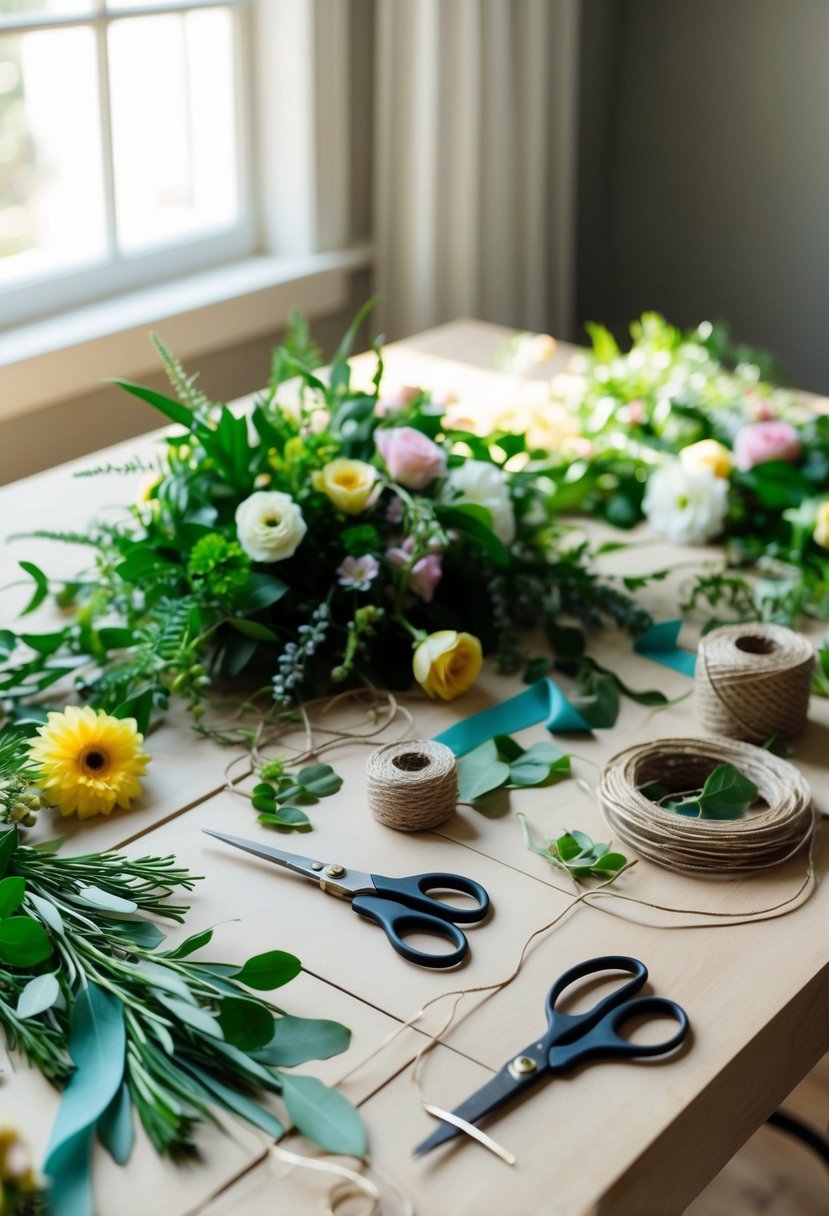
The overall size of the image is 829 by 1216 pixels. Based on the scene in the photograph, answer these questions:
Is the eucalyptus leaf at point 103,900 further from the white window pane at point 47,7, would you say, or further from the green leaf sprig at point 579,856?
the white window pane at point 47,7

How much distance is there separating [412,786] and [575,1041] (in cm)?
23

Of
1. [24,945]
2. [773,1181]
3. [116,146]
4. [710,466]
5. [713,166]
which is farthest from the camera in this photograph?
[713,166]

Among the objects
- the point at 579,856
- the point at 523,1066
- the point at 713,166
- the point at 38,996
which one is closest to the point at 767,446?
the point at 579,856

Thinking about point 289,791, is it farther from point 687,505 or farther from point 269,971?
point 687,505

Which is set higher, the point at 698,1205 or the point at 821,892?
the point at 821,892

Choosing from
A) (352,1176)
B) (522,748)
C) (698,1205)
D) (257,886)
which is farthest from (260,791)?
(698,1205)

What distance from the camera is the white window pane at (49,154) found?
1948 millimetres

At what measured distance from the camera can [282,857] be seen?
2.97 feet

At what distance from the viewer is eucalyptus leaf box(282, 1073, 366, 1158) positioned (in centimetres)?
69

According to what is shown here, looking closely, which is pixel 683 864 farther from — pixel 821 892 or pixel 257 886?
pixel 257 886

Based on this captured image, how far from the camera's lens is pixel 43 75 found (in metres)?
1.97

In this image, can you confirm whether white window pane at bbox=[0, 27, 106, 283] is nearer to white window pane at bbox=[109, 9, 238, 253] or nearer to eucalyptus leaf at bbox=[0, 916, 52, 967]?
white window pane at bbox=[109, 9, 238, 253]

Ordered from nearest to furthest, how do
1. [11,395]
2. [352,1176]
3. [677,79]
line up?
[352,1176] → [11,395] → [677,79]

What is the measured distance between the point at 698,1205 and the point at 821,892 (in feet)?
2.98
